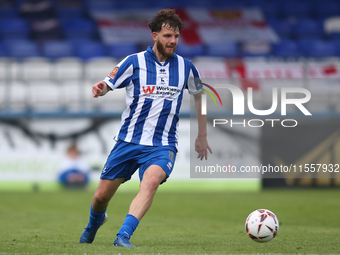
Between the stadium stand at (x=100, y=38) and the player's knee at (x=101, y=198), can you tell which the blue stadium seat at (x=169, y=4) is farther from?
the player's knee at (x=101, y=198)

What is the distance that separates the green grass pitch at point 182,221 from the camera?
190 inches

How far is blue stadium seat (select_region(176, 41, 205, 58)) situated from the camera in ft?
56.9

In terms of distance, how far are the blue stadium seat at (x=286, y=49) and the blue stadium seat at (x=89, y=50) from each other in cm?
556

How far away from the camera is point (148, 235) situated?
6152 millimetres

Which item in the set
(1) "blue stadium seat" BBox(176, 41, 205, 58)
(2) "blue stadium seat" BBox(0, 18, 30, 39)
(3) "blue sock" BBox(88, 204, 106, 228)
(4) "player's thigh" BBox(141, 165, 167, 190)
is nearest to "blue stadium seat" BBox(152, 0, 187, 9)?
(1) "blue stadium seat" BBox(176, 41, 205, 58)

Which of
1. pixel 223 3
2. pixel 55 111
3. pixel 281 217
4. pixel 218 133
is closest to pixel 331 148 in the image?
pixel 218 133

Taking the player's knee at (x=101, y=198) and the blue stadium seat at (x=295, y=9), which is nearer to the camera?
the player's knee at (x=101, y=198)

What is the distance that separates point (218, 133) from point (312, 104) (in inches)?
109

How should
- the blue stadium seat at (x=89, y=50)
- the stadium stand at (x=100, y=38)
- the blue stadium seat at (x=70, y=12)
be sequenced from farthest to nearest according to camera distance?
the blue stadium seat at (x=70, y=12) → the blue stadium seat at (x=89, y=50) → the stadium stand at (x=100, y=38)

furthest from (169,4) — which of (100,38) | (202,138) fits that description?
(202,138)

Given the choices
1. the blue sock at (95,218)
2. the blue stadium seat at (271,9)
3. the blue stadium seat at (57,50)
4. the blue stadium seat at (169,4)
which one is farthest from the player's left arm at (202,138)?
the blue stadium seat at (271,9)

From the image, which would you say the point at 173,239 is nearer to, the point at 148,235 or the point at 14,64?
the point at 148,235

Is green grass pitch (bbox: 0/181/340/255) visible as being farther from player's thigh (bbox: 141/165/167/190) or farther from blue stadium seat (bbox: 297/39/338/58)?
blue stadium seat (bbox: 297/39/338/58)

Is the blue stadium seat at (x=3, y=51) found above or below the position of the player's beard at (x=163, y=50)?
above
